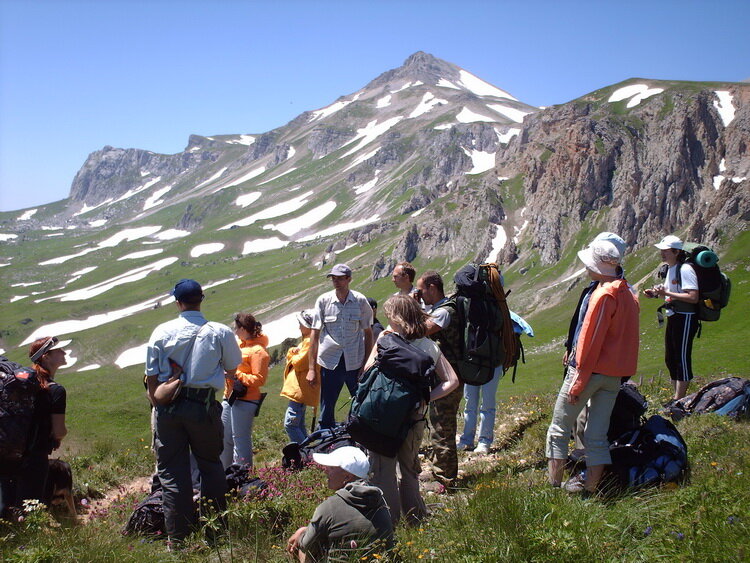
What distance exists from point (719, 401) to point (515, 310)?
182 feet

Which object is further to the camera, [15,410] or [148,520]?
[148,520]

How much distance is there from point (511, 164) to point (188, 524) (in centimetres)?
11463

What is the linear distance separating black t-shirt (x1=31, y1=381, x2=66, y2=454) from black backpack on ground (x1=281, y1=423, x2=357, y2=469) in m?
2.79

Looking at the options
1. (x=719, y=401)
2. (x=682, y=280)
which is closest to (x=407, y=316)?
(x=682, y=280)

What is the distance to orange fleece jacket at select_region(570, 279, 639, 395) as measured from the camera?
559 centimetres

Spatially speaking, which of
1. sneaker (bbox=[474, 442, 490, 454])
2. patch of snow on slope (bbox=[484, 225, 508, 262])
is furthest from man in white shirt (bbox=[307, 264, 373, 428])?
patch of snow on slope (bbox=[484, 225, 508, 262])

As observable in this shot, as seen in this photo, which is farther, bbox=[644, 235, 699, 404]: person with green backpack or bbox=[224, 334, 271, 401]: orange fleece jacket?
bbox=[644, 235, 699, 404]: person with green backpack

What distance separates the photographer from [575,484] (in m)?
5.99

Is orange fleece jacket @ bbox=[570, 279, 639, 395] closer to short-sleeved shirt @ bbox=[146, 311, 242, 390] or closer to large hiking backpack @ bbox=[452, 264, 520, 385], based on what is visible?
large hiking backpack @ bbox=[452, 264, 520, 385]

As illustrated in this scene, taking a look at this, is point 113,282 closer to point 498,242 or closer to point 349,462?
point 498,242

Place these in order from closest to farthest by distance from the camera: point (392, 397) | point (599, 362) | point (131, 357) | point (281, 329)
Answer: point (392, 397) → point (599, 362) → point (281, 329) → point (131, 357)

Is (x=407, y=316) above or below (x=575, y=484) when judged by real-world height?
above

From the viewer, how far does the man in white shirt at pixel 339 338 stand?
8.41 meters

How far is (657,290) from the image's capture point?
854 centimetres
